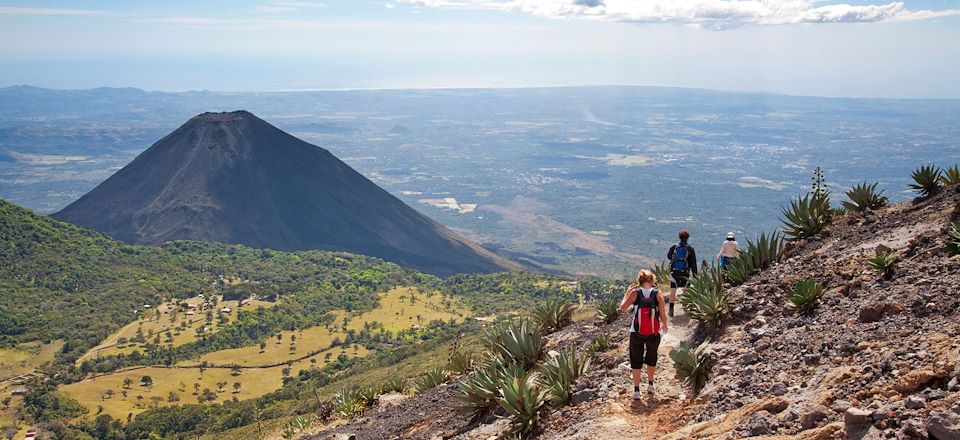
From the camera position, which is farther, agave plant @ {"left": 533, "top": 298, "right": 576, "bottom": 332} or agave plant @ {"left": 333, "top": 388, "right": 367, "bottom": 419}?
agave plant @ {"left": 533, "top": 298, "right": 576, "bottom": 332}

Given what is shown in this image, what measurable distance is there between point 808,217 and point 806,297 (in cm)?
436

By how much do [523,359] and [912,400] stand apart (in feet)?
21.3

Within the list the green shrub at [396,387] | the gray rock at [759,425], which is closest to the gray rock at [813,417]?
the gray rock at [759,425]

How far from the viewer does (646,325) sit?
26.1ft

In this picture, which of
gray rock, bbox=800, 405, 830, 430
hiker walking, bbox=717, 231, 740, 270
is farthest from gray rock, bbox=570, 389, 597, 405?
hiker walking, bbox=717, 231, 740, 270

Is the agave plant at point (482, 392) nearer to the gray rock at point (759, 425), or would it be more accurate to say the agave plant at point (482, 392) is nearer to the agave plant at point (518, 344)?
the agave plant at point (518, 344)

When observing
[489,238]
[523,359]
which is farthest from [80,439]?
[489,238]

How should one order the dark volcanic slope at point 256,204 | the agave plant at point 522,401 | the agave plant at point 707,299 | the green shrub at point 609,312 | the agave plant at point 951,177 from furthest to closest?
the dark volcanic slope at point 256,204 → the green shrub at point 609,312 → the agave plant at point 951,177 → the agave plant at point 707,299 → the agave plant at point 522,401

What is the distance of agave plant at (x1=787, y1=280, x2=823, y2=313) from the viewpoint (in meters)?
8.81

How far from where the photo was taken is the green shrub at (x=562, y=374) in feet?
28.1

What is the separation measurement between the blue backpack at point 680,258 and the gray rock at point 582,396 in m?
3.68

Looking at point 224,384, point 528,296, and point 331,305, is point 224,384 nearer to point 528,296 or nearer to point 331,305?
point 331,305

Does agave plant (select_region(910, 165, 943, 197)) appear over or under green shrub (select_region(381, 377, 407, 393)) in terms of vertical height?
over

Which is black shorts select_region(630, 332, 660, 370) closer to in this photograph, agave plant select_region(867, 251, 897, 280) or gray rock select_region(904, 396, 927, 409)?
gray rock select_region(904, 396, 927, 409)
